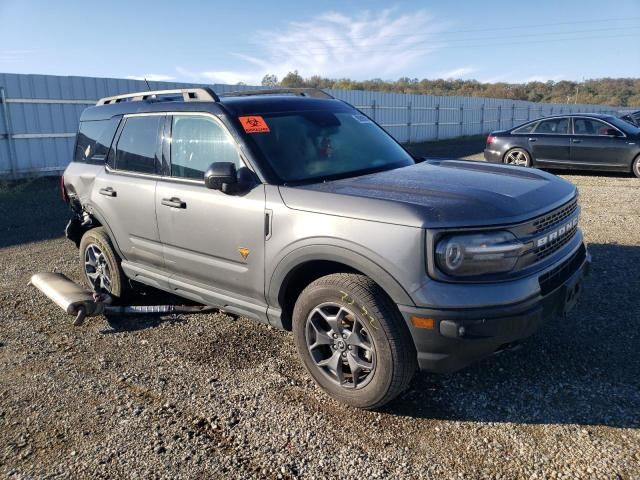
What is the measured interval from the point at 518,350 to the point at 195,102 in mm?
3080

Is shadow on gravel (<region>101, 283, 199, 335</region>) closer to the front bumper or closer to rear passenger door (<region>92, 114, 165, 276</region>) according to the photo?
rear passenger door (<region>92, 114, 165, 276</region>)

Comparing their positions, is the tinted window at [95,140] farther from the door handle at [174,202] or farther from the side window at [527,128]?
the side window at [527,128]

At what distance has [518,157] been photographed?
12945 millimetres

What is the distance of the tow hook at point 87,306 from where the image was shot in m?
4.53

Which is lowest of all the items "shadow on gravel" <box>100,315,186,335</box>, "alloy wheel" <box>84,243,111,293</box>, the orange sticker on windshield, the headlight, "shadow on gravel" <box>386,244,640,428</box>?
"shadow on gravel" <box>100,315,186,335</box>

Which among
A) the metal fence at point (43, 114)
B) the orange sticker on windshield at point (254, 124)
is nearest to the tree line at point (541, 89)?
the metal fence at point (43, 114)

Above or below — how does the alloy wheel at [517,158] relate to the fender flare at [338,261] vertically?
below

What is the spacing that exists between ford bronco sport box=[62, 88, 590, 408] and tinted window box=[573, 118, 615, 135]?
9.46m

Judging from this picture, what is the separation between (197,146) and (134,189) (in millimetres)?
803

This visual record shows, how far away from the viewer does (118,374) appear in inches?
150

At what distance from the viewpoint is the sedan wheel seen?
12.8m

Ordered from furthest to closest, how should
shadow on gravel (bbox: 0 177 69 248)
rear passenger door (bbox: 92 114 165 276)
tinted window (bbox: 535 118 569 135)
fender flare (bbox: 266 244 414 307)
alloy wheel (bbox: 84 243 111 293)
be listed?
1. tinted window (bbox: 535 118 569 135)
2. shadow on gravel (bbox: 0 177 69 248)
3. alloy wheel (bbox: 84 243 111 293)
4. rear passenger door (bbox: 92 114 165 276)
5. fender flare (bbox: 266 244 414 307)

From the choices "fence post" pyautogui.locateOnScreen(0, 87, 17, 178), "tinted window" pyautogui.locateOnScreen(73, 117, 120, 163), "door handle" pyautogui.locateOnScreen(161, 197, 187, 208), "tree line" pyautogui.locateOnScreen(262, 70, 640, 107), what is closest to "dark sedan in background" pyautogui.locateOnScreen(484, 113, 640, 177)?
"tinted window" pyautogui.locateOnScreen(73, 117, 120, 163)

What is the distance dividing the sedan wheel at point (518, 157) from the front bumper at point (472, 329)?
1061 cm
